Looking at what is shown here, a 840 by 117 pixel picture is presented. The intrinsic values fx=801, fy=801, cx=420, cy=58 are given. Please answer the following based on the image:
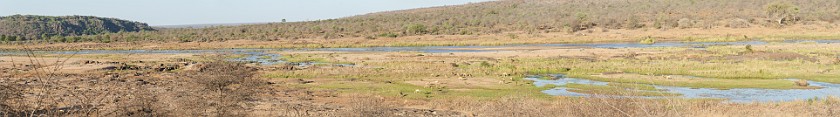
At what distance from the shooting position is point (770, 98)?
25.5m

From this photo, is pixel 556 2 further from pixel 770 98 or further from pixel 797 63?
pixel 770 98

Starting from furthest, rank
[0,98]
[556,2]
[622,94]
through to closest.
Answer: [556,2] → [622,94] → [0,98]

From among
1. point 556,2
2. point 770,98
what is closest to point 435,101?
point 770,98

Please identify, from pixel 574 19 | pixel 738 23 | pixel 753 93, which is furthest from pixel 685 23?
pixel 753 93

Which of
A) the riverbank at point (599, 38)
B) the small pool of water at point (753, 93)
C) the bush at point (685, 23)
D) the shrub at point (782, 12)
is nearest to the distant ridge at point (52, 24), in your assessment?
the riverbank at point (599, 38)

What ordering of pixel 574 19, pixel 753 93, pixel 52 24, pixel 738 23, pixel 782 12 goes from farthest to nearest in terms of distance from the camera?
pixel 52 24
pixel 574 19
pixel 782 12
pixel 738 23
pixel 753 93

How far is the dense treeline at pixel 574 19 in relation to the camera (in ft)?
309

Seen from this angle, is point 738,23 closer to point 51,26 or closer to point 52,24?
point 51,26

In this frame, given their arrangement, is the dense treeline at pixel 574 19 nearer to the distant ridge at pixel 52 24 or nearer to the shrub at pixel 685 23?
the shrub at pixel 685 23

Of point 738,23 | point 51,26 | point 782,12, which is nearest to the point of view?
point 738,23

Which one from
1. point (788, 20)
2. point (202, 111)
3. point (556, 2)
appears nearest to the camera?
point (202, 111)

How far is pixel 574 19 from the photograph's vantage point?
105 meters

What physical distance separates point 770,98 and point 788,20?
75.5 meters

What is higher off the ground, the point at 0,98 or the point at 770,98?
the point at 0,98
